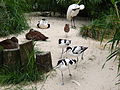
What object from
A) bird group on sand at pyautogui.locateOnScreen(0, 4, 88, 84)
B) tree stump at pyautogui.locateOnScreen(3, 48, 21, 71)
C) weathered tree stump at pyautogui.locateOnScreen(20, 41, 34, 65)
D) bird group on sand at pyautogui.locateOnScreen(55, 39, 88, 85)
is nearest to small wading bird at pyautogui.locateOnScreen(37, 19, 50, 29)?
bird group on sand at pyautogui.locateOnScreen(0, 4, 88, 84)

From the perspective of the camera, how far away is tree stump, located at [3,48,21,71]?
4375 mm

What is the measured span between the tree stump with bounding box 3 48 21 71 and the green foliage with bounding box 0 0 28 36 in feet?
7.42

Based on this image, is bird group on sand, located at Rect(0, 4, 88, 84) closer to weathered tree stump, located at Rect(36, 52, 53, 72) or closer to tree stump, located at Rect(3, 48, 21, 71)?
weathered tree stump, located at Rect(36, 52, 53, 72)

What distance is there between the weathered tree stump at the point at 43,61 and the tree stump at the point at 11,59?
0.31 metres

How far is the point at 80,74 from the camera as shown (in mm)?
4680

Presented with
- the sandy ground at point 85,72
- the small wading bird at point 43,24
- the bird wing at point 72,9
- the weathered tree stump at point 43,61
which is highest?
the bird wing at point 72,9

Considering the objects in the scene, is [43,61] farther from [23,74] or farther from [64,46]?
[64,46]

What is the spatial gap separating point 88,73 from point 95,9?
3.62m

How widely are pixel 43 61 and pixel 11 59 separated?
1.66 ft

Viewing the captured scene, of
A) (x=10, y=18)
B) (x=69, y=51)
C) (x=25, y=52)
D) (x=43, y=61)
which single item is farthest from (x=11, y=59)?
(x=10, y=18)

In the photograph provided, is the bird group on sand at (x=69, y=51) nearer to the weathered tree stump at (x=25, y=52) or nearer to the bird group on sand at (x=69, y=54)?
the bird group on sand at (x=69, y=54)

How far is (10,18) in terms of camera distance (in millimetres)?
6883

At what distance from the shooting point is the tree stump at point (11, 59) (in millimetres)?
4375

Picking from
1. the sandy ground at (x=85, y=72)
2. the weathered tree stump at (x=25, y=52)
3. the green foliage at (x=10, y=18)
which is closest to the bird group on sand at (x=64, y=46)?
the sandy ground at (x=85, y=72)
